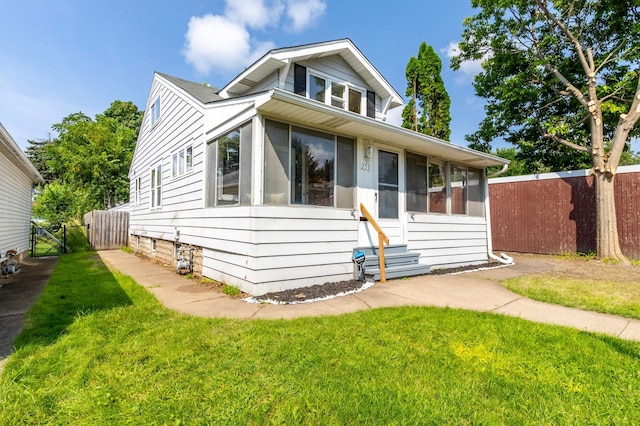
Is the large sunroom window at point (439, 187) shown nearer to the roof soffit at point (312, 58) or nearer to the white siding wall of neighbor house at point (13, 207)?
the roof soffit at point (312, 58)

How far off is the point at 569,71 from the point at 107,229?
18972 millimetres

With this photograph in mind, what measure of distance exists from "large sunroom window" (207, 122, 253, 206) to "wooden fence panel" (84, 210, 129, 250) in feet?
28.6

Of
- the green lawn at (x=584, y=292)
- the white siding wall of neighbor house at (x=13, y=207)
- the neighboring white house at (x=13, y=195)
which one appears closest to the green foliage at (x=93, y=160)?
the white siding wall of neighbor house at (x=13, y=207)

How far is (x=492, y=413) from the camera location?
1867mm

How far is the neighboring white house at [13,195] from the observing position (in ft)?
23.9

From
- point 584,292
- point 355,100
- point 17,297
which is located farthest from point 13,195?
point 584,292

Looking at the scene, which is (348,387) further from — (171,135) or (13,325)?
(171,135)

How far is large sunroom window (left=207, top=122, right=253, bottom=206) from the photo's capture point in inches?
199

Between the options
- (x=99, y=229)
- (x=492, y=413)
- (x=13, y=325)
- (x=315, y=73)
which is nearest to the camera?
(x=492, y=413)

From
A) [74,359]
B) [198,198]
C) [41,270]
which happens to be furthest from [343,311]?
[41,270]

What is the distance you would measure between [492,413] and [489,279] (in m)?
4.80

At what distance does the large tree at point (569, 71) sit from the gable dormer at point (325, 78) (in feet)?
17.7

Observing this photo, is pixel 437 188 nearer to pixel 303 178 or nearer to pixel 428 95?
pixel 303 178

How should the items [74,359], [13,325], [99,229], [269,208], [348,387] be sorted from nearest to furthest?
1. [348,387]
2. [74,359]
3. [13,325]
4. [269,208]
5. [99,229]
